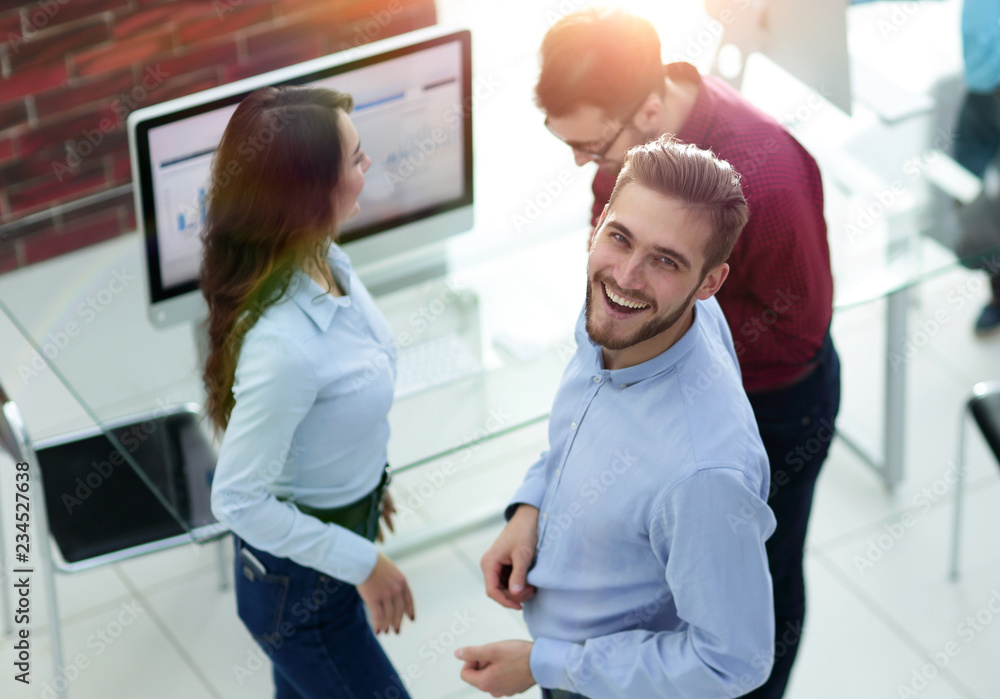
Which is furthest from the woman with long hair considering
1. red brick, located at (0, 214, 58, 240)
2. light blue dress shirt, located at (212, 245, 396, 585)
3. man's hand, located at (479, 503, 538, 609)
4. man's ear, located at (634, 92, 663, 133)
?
red brick, located at (0, 214, 58, 240)

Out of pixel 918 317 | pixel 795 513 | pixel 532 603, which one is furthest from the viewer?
pixel 918 317

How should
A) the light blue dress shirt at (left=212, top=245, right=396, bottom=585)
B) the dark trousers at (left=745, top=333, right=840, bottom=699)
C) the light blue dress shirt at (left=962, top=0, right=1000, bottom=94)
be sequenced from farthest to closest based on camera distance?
the light blue dress shirt at (left=962, top=0, right=1000, bottom=94), the dark trousers at (left=745, top=333, right=840, bottom=699), the light blue dress shirt at (left=212, top=245, right=396, bottom=585)

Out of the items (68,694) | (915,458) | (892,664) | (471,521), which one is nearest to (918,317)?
(915,458)

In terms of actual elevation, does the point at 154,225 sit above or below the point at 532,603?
above

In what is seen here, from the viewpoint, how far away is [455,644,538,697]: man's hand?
1.75 meters

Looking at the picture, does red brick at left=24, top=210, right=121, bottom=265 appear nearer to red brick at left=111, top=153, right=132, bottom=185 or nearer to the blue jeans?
the blue jeans

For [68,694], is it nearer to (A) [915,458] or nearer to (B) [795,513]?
(B) [795,513]

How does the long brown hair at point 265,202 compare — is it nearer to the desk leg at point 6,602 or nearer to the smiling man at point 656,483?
the smiling man at point 656,483

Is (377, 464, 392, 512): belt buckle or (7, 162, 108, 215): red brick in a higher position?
(377, 464, 392, 512): belt buckle

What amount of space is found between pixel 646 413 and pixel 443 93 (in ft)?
3.96

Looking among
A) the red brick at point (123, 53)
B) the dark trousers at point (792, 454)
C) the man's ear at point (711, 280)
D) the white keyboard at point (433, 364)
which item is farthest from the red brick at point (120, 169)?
the man's ear at point (711, 280)

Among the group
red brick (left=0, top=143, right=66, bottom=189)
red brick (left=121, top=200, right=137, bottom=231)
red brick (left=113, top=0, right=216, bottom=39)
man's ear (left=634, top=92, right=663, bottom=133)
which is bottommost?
red brick (left=0, top=143, right=66, bottom=189)

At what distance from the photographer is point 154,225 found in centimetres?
238

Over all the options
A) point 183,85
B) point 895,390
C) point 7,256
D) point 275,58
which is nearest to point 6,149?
point 183,85
